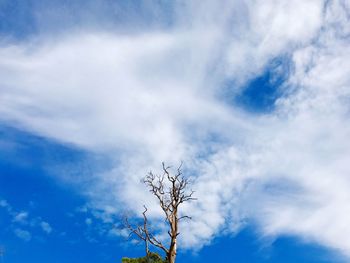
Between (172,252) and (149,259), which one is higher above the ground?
(149,259)

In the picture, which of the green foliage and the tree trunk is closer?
the tree trunk

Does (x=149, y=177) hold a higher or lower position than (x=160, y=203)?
higher

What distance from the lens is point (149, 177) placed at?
3091cm

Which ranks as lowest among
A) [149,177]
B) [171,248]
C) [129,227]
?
[171,248]

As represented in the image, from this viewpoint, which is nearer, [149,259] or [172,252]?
[172,252]

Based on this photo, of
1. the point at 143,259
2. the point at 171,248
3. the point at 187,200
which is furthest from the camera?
the point at 143,259

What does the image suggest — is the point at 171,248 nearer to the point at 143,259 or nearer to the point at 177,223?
the point at 177,223

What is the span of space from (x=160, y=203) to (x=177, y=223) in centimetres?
185

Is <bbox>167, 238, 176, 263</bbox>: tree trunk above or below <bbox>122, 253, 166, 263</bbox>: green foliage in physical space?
below

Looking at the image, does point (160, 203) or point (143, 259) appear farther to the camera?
point (143, 259)

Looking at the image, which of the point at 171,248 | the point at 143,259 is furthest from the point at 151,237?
the point at 143,259

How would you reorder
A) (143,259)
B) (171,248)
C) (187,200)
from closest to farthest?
(171,248) < (187,200) < (143,259)

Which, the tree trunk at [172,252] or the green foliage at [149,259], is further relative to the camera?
the green foliage at [149,259]

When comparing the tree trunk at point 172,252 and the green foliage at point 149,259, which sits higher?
the green foliage at point 149,259
